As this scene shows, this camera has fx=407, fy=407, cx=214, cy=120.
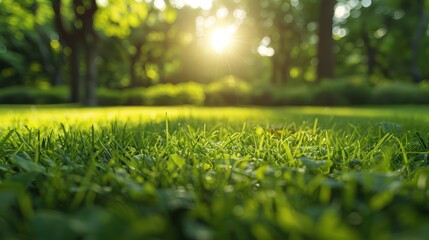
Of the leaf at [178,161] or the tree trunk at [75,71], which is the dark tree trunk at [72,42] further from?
the leaf at [178,161]

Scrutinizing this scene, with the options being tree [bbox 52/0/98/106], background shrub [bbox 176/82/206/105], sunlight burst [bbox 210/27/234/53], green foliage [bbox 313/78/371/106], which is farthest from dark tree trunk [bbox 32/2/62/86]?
green foliage [bbox 313/78/371/106]

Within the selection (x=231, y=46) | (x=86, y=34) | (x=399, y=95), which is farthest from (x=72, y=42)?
(x=231, y=46)

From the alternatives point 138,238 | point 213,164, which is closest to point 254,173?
point 213,164

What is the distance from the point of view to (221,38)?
4188 cm

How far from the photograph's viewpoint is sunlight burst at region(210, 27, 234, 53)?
39250 millimetres

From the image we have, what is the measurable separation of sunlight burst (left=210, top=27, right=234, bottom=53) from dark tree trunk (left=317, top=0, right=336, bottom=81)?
69.6 feet

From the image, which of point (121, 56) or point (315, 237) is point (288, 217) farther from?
point (121, 56)

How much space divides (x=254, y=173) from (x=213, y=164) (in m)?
0.41

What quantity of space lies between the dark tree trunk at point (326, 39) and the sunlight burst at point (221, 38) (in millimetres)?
21202

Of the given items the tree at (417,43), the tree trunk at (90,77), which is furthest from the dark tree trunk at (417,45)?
the tree trunk at (90,77)

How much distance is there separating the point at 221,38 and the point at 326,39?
991 inches

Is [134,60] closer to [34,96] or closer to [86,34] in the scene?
[34,96]

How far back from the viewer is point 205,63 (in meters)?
45.8

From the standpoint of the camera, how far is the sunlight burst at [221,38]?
3925 cm
